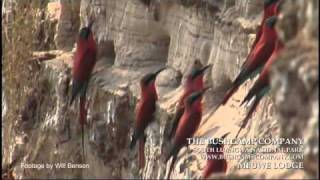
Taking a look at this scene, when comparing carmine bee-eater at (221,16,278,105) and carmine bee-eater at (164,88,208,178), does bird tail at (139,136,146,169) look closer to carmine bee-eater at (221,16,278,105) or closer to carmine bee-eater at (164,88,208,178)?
carmine bee-eater at (164,88,208,178)

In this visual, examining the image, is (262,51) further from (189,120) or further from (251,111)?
(189,120)

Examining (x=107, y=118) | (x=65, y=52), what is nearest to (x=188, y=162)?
(x=107, y=118)

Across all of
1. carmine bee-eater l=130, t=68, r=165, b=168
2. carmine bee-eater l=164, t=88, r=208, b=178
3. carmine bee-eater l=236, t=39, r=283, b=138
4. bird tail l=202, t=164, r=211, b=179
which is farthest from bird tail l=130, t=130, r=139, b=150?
bird tail l=202, t=164, r=211, b=179

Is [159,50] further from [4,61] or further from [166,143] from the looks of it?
[4,61]

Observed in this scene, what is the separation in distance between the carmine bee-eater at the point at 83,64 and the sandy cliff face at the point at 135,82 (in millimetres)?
85

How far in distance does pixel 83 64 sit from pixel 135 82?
51 centimetres

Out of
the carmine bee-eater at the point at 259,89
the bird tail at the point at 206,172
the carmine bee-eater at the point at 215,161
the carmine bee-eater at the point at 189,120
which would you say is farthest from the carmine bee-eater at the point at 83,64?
the bird tail at the point at 206,172

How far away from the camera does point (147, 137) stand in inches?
294

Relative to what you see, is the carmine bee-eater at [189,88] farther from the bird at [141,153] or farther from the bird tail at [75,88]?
the bird tail at [75,88]

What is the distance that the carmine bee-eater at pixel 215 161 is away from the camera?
6075 millimetres

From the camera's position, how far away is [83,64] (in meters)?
8.60

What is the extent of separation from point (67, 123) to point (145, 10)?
1.26 meters

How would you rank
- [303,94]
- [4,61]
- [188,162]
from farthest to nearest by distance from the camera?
[4,61], [188,162], [303,94]

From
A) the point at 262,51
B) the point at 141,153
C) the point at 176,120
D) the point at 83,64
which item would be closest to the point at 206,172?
the point at 262,51
